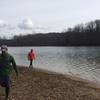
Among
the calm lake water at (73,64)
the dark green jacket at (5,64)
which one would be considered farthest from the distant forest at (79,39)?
the dark green jacket at (5,64)

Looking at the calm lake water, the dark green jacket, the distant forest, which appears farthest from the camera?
Answer: the distant forest

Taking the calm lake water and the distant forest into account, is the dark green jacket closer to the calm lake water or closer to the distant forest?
the calm lake water

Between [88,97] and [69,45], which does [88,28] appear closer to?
[69,45]

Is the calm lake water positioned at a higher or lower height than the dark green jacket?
lower

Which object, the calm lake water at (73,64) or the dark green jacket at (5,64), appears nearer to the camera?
the dark green jacket at (5,64)

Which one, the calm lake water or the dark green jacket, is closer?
the dark green jacket

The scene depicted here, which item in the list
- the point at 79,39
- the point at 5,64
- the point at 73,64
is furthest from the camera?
the point at 79,39

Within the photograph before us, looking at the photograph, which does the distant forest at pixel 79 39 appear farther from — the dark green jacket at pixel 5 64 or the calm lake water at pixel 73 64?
the dark green jacket at pixel 5 64

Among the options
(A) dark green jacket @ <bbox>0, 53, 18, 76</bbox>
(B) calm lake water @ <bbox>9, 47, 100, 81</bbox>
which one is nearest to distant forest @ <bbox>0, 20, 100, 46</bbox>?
(B) calm lake water @ <bbox>9, 47, 100, 81</bbox>

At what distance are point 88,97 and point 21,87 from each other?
350cm

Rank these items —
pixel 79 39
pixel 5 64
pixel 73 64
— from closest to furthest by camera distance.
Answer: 1. pixel 5 64
2. pixel 73 64
3. pixel 79 39

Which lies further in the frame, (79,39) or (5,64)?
(79,39)

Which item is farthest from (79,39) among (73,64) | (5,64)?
(5,64)

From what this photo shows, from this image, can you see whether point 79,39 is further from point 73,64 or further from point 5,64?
point 5,64
